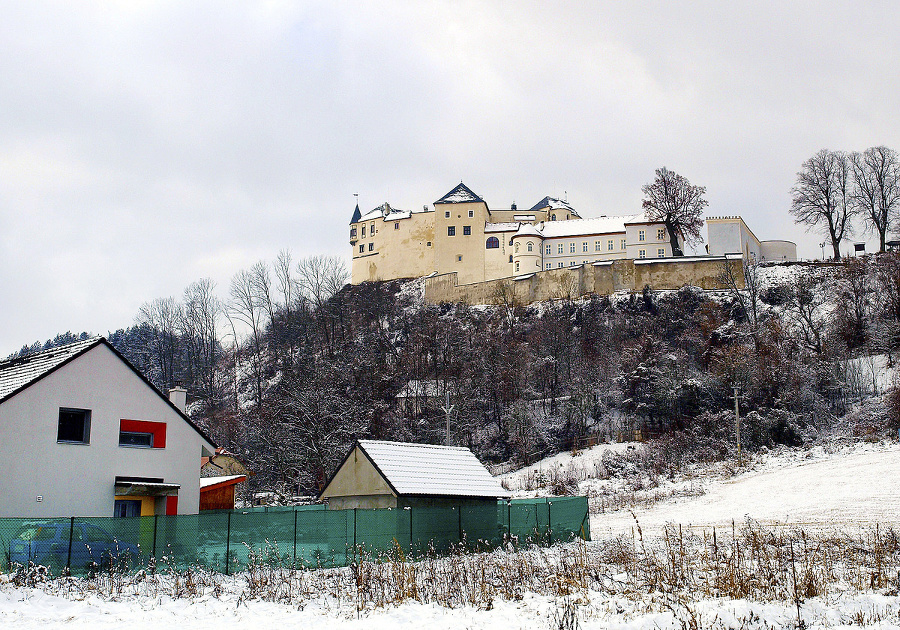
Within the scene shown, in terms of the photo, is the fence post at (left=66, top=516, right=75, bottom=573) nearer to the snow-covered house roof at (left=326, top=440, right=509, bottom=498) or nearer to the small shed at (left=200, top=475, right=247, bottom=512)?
the snow-covered house roof at (left=326, top=440, right=509, bottom=498)

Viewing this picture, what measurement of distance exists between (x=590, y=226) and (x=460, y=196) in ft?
57.7

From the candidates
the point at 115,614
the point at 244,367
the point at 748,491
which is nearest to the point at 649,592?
the point at 115,614

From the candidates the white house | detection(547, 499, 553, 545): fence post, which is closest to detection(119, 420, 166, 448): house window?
the white house

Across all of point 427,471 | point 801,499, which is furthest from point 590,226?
point 427,471

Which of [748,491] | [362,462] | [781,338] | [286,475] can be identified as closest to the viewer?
[362,462]

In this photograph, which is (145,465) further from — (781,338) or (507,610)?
(781,338)

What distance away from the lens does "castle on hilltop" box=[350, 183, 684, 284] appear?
3487 inches

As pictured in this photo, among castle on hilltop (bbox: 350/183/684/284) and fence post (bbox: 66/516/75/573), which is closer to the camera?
fence post (bbox: 66/516/75/573)

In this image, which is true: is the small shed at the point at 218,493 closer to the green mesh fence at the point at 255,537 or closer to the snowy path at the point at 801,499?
the green mesh fence at the point at 255,537

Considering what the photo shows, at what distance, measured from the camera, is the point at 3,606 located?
1392 cm

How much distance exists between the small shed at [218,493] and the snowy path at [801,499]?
50.0ft

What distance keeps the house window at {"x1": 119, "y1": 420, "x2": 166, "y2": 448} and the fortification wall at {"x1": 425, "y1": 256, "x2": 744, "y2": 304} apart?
56088mm

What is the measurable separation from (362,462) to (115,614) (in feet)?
42.3

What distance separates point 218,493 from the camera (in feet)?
120
